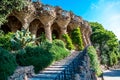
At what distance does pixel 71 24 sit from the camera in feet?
133

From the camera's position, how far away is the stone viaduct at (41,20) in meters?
31.5

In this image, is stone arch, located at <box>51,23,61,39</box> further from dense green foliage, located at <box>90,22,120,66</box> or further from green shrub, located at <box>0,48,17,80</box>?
green shrub, located at <box>0,48,17,80</box>

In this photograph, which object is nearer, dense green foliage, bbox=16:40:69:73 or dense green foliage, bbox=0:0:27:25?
dense green foliage, bbox=16:40:69:73

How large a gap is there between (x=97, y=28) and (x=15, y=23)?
27.9 metres

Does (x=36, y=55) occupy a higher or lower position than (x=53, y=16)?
lower

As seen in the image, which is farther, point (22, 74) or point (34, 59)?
point (34, 59)

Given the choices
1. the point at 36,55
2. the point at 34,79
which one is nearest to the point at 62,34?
the point at 36,55

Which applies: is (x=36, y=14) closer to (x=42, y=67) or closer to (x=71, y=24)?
(x=71, y=24)

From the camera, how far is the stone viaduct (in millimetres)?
31484

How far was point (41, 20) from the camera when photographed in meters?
34.3

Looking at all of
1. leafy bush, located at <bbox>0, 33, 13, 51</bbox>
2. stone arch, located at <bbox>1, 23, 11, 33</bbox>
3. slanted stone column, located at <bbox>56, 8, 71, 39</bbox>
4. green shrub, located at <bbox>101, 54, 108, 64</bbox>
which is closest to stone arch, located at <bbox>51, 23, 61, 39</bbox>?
slanted stone column, located at <bbox>56, 8, 71, 39</bbox>

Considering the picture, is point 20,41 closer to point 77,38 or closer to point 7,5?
point 7,5

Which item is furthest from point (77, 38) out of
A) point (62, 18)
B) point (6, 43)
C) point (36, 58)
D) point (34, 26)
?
point (36, 58)

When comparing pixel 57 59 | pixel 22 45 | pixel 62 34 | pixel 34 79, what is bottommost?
pixel 34 79
